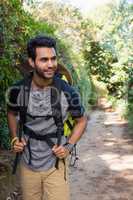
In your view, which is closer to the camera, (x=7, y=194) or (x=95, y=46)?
(x=7, y=194)

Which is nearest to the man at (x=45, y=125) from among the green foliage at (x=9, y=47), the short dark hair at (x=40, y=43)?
the short dark hair at (x=40, y=43)

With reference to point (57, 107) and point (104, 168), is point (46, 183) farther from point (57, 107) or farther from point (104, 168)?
point (104, 168)

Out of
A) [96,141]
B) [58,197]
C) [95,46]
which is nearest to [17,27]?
[58,197]

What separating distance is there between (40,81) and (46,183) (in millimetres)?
880

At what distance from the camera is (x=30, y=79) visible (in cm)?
386

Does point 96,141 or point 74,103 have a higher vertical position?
point 74,103

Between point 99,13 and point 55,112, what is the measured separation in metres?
39.2

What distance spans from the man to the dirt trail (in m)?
3.42

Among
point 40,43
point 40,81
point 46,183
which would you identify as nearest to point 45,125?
point 40,81

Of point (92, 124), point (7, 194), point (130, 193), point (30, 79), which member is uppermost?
point (30, 79)

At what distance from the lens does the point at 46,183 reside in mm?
3842

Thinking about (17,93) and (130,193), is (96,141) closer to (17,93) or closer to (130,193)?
(130,193)

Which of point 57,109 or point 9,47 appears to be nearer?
point 57,109

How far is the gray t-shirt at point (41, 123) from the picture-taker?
12.4 ft
